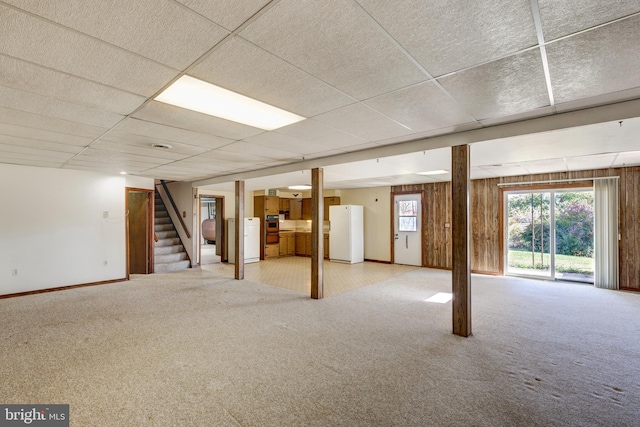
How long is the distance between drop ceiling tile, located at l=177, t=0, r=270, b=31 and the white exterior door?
7.84 metres

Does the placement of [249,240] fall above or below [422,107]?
below

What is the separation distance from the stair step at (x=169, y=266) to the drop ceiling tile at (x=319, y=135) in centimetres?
583

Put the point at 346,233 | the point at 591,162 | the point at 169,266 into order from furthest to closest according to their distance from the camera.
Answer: the point at 346,233 → the point at 169,266 → the point at 591,162

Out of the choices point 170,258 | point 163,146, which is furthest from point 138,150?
point 170,258

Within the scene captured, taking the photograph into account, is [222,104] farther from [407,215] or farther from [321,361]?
[407,215]

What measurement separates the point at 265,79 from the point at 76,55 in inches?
44.9

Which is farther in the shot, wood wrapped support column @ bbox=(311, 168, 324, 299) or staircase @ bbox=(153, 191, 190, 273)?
staircase @ bbox=(153, 191, 190, 273)

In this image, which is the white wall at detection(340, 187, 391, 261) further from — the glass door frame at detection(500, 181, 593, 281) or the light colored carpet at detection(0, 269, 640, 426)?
the light colored carpet at detection(0, 269, 640, 426)

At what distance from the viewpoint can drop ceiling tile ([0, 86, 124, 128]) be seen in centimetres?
238

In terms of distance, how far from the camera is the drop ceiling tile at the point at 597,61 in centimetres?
165

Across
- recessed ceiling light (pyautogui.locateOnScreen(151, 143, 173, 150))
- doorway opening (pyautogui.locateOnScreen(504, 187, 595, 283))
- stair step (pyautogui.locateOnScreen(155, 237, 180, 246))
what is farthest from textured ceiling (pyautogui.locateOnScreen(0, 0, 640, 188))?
stair step (pyautogui.locateOnScreen(155, 237, 180, 246))

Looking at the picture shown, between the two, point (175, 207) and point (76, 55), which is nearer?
point (76, 55)

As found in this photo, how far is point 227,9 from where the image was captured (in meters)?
1.42

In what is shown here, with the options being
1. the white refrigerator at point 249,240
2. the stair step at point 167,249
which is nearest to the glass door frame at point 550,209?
the white refrigerator at point 249,240
